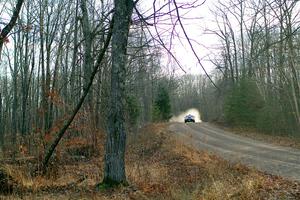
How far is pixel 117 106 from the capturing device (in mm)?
9516

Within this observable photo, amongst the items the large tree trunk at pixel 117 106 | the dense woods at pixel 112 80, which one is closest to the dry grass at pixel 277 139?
the dense woods at pixel 112 80

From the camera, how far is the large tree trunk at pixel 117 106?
31.2ft

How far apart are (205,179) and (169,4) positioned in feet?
19.3

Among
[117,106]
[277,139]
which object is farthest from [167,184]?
[277,139]

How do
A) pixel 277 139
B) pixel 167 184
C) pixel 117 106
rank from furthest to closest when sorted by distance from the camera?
pixel 277 139, pixel 167 184, pixel 117 106

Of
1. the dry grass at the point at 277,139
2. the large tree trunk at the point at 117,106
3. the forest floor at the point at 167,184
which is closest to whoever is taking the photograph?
the forest floor at the point at 167,184

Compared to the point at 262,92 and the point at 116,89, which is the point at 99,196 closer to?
the point at 116,89

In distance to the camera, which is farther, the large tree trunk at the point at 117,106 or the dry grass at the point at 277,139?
the dry grass at the point at 277,139

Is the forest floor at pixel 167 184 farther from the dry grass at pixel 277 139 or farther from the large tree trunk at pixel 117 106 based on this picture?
the dry grass at pixel 277 139

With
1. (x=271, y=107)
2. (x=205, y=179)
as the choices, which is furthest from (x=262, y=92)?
(x=205, y=179)

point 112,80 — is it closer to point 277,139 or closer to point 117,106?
point 117,106

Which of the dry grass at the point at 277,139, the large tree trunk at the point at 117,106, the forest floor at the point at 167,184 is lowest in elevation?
the forest floor at the point at 167,184

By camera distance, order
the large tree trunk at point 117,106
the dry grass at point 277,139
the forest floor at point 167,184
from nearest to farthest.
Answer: the forest floor at point 167,184 < the large tree trunk at point 117,106 < the dry grass at point 277,139

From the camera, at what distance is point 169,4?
21.7 ft
